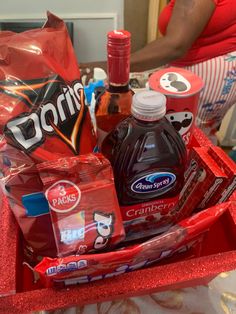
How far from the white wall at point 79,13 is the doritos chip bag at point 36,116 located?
5.03ft


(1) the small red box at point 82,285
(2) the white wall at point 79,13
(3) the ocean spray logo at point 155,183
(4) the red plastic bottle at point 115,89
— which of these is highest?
(4) the red plastic bottle at point 115,89

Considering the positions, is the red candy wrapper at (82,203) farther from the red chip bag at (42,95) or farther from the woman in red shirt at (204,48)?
the woman in red shirt at (204,48)

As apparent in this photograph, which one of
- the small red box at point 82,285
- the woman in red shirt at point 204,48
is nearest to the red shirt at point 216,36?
the woman in red shirt at point 204,48

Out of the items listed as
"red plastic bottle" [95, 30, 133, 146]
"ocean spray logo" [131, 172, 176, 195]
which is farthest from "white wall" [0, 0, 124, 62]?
"ocean spray logo" [131, 172, 176, 195]

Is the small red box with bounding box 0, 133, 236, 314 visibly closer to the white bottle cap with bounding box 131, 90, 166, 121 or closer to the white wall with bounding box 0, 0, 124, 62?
the white bottle cap with bounding box 131, 90, 166, 121

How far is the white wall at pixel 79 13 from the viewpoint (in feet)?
5.99

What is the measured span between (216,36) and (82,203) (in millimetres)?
778

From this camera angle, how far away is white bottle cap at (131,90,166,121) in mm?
387

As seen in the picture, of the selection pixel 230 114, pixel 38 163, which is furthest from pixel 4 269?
pixel 230 114

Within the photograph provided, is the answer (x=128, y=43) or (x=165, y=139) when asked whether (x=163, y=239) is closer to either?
(x=165, y=139)

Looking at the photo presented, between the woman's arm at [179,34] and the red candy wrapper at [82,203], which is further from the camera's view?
the woman's arm at [179,34]

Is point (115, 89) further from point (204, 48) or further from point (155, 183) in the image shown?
point (204, 48)

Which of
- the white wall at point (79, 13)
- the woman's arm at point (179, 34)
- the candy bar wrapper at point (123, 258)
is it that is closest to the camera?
the candy bar wrapper at point (123, 258)

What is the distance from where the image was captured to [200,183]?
466mm
